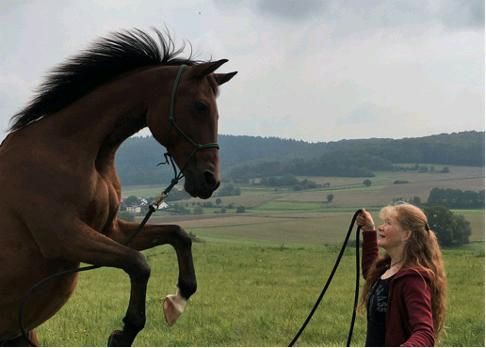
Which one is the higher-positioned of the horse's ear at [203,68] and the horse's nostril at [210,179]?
the horse's ear at [203,68]

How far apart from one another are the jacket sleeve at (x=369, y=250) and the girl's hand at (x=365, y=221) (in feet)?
0.10

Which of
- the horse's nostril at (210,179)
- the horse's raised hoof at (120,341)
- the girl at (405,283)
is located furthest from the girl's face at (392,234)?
the horse's raised hoof at (120,341)

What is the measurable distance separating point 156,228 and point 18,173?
911 mm

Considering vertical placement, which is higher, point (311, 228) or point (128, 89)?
point (128, 89)

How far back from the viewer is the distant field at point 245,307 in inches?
288

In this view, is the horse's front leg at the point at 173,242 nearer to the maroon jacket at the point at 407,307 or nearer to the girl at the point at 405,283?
the girl at the point at 405,283

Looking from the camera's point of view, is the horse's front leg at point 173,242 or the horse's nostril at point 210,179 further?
the horse's front leg at point 173,242

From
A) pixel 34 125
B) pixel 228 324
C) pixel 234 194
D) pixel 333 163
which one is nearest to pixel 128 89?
pixel 34 125

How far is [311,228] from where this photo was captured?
34.3 metres

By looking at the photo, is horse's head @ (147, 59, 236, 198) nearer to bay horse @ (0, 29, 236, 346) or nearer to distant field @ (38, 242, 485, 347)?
bay horse @ (0, 29, 236, 346)

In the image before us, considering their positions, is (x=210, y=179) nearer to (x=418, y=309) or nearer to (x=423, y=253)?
(x=423, y=253)

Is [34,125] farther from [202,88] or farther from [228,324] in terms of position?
[228,324]

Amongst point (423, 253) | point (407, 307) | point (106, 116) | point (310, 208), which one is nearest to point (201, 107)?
point (106, 116)

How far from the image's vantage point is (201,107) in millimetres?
3510
